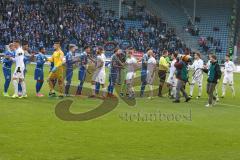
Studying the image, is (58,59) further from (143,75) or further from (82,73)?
(143,75)

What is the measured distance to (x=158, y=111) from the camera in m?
19.1

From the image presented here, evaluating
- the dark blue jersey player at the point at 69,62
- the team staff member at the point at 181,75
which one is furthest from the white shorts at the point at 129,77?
the dark blue jersey player at the point at 69,62

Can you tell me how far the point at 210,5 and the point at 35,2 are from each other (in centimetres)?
2050

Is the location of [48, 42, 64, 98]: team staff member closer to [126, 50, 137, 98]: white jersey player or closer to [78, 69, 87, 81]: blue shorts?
[78, 69, 87, 81]: blue shorts

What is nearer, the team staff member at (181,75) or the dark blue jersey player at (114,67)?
the team staff member at (181,75)

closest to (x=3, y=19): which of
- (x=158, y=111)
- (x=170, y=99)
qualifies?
(x=170, y=99)

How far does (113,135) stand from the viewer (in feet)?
45.8

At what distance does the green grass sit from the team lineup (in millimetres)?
1879

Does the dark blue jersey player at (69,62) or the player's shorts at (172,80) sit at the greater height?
the dark blue jersey player at (69,62)

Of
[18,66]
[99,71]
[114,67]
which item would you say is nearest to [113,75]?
[114,67]

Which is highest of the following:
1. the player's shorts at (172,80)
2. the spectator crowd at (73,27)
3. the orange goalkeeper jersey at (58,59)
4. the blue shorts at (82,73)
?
the spectator crowd at (73,27)

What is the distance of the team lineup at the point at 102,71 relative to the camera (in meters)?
21.2

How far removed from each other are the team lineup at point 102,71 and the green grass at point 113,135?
6.17ft

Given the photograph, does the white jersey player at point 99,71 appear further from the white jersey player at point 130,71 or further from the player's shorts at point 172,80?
the player's shorts at point 172,80
